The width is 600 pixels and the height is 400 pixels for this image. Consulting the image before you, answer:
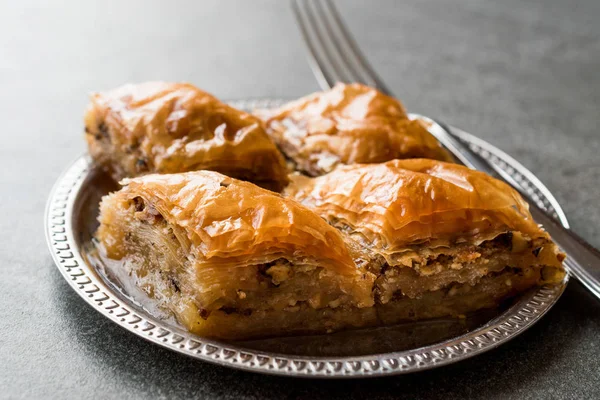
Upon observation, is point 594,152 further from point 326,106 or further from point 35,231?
point 35,231

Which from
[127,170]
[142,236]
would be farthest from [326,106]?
[142,236]

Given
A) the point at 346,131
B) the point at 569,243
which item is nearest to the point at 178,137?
the point at 346,131

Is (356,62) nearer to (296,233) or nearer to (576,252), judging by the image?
(576,252)

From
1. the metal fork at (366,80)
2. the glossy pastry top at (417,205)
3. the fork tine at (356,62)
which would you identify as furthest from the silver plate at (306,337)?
the fork tine at (356,62)

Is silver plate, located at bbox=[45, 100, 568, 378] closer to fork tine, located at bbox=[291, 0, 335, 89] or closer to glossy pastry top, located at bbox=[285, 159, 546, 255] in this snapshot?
glossy pastry top, located at bbox=[285, 159, 546, 255]

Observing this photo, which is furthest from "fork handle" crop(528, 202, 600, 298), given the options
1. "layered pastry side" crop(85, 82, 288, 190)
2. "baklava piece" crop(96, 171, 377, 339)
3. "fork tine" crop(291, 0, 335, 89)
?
"fork tine" crop(291, 0, 335, 89)

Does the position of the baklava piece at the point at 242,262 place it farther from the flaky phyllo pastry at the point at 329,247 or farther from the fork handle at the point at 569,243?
the fork handle at the point at 569,243
